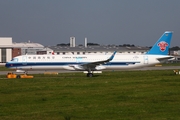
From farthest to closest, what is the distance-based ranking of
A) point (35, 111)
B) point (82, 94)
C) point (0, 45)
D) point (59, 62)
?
point (0, 45)
point (59, 62)
point (82, 94)
point (35, 111)

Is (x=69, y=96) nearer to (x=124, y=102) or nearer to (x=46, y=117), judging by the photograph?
(x=124, y=102)

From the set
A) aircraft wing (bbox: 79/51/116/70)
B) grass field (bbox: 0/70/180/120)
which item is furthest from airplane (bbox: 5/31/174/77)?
grass field (bbox: 0/70/180/120)

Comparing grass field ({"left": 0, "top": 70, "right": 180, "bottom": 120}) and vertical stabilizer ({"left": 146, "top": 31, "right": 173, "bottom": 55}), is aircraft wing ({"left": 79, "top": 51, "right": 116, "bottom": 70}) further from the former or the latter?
grass field ({"left": 0, "top": 70, "right": 180, "bottom": 120})

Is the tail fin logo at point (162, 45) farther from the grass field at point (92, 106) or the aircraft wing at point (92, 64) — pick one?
the grass field at point (92, 106)

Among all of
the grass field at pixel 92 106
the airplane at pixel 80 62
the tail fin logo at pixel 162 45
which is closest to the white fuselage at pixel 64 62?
the airplane at pixel 80 62

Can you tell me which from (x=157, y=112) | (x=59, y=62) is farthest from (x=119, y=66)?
(x=157, y=112)

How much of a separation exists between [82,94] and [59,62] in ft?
79.9

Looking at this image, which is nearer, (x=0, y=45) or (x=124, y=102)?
(x=124, y=102)

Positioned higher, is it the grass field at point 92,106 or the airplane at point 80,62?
the airplane at point 80,62

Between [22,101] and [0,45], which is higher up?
[0,45]

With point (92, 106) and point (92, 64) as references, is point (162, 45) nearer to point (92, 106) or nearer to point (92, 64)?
point (92, 64)

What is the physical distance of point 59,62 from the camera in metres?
49.5

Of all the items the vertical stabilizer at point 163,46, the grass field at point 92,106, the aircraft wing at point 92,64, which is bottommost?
the grass field at point 92,106

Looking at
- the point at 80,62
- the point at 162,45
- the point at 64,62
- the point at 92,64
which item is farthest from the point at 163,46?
the point at 64,62
